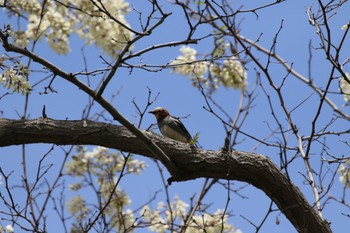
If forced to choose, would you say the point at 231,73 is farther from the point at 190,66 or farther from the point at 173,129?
the point at 173,129

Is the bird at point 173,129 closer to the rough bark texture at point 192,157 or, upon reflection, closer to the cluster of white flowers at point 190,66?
the cluster of white flowers at point 190,66

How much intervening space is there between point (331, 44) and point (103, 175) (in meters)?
4.12

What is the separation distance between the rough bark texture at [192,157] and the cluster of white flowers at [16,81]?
58 centimetres

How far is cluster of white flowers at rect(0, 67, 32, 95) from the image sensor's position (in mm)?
3463

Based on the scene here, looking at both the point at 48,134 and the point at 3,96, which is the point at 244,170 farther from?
the point at 3,96

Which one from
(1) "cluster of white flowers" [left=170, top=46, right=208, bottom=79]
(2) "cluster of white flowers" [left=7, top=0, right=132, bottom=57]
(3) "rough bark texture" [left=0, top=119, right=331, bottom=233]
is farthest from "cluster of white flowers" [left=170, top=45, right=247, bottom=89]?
(3) "rough bark texture" [left=0, top=119, right=331, bottom=233]

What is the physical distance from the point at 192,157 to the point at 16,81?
1.59 meters

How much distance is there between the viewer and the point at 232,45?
5.98 meters

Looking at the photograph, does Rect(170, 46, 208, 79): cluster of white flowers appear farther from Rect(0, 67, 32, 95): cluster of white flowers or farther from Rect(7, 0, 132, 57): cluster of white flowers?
Rect(0, 67, 32, 95): cluster of white flowers

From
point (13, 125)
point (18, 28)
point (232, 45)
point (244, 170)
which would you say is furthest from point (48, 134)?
point (18, 28)

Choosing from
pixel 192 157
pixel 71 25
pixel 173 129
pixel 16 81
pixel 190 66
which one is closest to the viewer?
pixel 16 81

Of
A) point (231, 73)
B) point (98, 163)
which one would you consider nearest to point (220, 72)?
point (231, 73)

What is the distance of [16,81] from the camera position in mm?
3459

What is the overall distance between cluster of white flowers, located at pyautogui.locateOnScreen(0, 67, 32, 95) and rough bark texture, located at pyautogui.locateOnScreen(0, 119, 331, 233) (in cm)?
58
